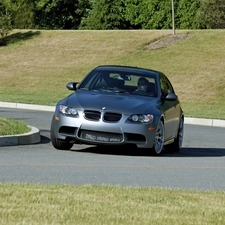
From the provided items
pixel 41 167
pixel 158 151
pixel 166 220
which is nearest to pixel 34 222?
pixel 166 220

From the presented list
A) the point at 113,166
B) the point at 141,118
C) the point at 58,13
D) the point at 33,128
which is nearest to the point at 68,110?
the point at 141,118

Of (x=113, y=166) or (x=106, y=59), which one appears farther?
(x=106, y=59)

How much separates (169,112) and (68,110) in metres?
2.00

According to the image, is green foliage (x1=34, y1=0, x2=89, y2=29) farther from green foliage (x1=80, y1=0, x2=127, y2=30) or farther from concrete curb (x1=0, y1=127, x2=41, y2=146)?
concrete curb (x1=0, y1=127, x2=41, y2=146)

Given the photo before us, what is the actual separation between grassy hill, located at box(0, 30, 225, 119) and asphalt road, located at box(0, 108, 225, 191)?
18963 mm

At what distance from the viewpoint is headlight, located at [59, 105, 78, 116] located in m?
13.8

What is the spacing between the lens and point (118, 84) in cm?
1505

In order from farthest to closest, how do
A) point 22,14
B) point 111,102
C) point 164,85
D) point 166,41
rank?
point 22,14
point 166,41
point 164,85
point 111,102

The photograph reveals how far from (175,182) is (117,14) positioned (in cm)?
7864

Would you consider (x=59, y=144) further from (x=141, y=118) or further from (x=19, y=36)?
A: (x=19, y=36)

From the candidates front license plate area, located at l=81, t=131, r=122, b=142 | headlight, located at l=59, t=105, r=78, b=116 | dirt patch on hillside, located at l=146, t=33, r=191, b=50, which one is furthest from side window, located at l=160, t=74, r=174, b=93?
dirt patch on hillside, located at l=146, t=33, r=191, b=50

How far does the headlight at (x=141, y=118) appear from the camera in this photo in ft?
45.0

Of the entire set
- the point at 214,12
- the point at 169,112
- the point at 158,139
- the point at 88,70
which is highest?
the point at 169,112

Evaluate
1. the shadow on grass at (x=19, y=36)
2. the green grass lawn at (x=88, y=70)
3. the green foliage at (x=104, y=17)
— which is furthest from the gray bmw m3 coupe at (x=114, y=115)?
the green foliage at (x=104, y=17)
